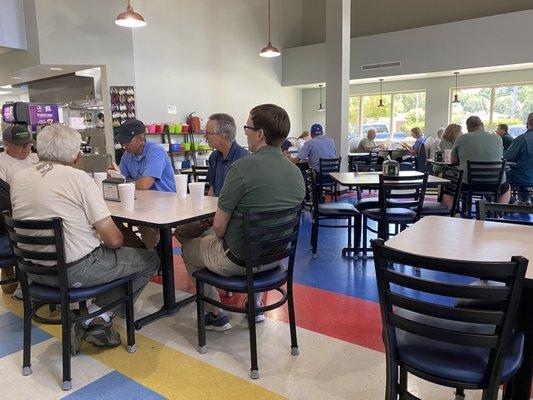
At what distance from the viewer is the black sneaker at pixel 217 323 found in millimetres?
2721

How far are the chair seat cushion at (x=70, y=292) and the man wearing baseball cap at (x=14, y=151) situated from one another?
1.53 metres

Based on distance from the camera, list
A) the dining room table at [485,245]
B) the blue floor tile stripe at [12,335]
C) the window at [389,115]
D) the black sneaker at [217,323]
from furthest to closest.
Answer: the window at [389,115] → the black sneaker at [217,323] → the blue floor tile stripe at [12,335] → the dining room table at [485,245]

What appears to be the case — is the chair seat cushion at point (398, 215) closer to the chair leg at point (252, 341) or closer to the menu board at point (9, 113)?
the chair leg at point (252, 341)

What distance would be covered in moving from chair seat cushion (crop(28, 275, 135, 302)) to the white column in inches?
247

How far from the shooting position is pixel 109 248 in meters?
2.35

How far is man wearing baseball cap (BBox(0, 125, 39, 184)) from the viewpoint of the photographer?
11.2 feet

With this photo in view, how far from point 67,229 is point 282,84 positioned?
10.3 m

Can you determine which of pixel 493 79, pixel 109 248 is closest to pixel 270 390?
pixel 109 248

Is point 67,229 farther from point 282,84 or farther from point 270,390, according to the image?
point 282,84

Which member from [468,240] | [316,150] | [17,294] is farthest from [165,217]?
[316,150]

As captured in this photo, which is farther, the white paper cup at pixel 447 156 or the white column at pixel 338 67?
the white column at pixel 338 67

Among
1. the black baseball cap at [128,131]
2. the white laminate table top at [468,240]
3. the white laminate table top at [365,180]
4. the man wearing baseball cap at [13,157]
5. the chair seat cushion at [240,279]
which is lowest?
the chair seat cushion at [240,279]

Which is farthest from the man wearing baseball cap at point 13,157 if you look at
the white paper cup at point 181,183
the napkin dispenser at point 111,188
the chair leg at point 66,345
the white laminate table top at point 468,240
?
the white laminate table top at point 468,240

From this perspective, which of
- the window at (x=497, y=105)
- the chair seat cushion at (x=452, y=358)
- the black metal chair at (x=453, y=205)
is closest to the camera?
the chair seat cushion at (x=452, y=358)
